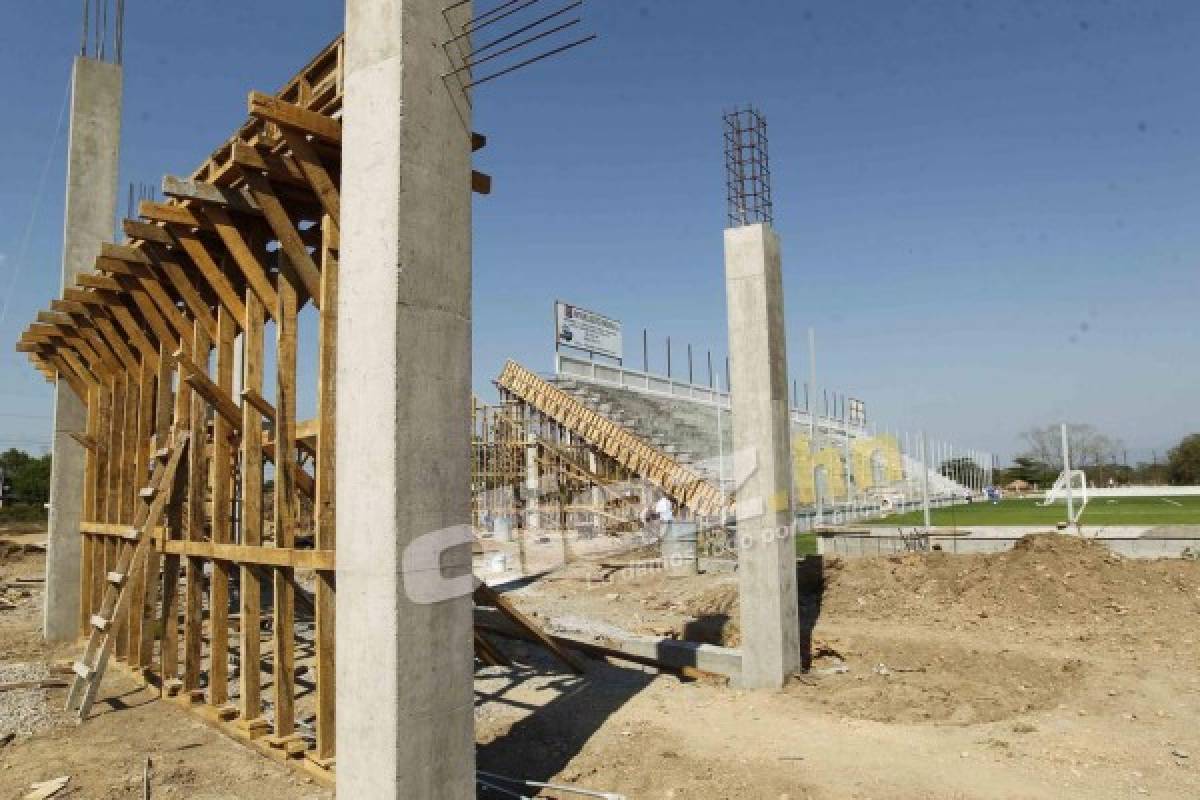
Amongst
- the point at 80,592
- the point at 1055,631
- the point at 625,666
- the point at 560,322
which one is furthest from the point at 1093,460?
the point at 80,592

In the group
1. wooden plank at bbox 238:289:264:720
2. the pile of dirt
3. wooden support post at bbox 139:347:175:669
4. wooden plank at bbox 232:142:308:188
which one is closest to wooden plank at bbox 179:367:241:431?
wooden plank at bbox 238:289:264:720

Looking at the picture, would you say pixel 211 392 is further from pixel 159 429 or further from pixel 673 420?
pixel 673 420

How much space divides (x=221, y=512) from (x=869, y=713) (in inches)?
268

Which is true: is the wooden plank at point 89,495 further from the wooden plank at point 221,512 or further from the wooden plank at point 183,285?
the wooden plank at point 221,512

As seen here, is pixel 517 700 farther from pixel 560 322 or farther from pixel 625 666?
pixel 560 322

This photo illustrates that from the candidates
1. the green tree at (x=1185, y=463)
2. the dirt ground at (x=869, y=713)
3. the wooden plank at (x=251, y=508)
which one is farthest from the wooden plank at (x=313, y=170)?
the green tree at (x=1185, y=463)

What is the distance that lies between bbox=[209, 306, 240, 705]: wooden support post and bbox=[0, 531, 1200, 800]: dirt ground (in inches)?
21.6

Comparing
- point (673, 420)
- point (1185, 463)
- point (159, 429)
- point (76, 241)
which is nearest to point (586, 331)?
point (673, 420)

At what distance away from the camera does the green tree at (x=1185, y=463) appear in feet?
153

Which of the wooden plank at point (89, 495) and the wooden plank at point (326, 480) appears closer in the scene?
the wooden plank at point (326, 480)

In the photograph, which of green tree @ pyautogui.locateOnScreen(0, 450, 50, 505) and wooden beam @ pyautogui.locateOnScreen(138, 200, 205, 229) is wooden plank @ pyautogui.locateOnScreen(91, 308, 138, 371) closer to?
wooden beam @ pyautogui.locateOnScreen(138, 200, 205, 229)

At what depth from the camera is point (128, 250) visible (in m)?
8.76

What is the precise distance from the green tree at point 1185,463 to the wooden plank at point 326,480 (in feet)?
177

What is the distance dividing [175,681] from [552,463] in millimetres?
24392
